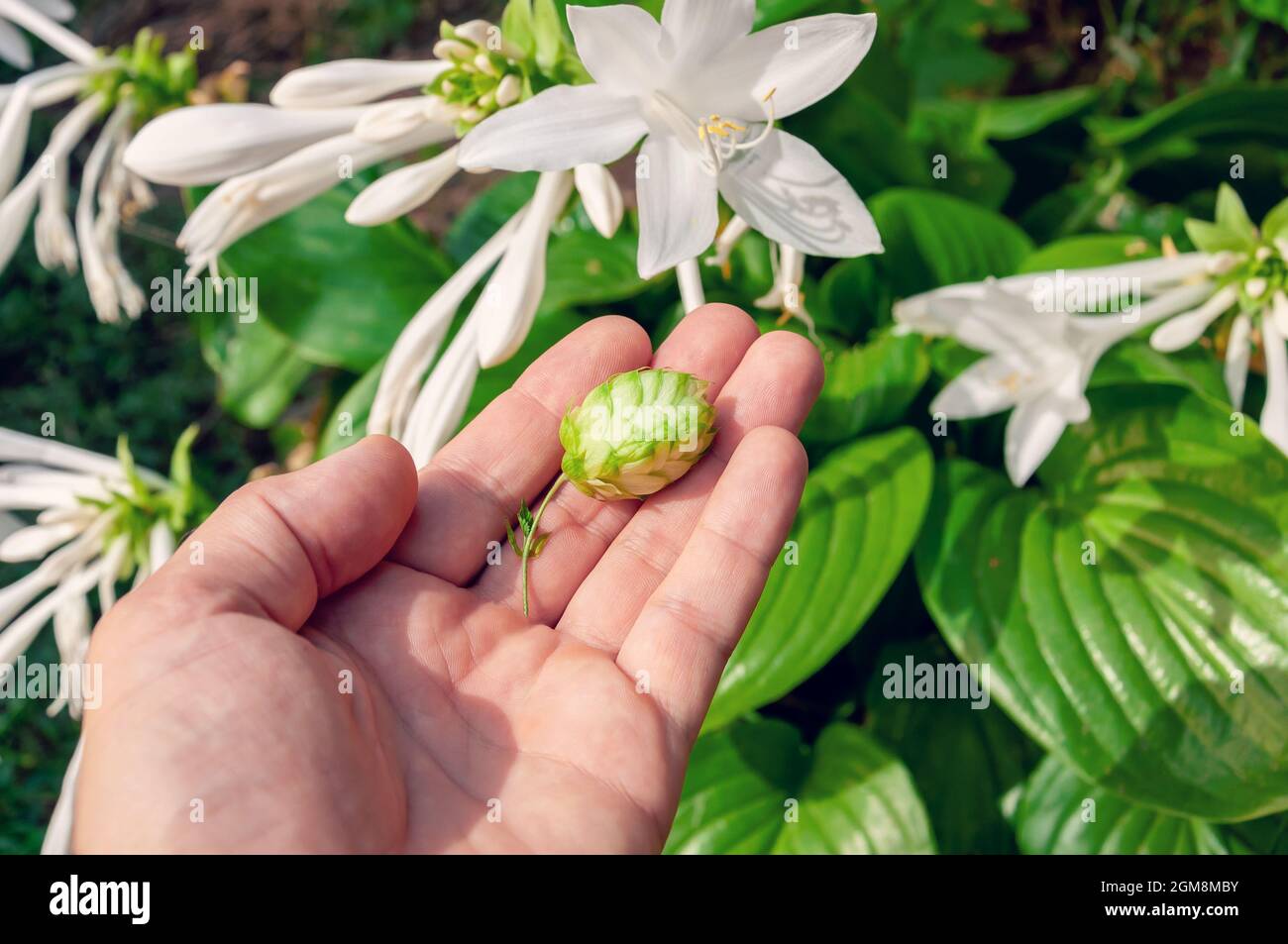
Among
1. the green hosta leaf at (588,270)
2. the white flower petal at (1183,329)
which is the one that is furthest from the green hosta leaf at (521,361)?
the white flower petal at (1183,329)

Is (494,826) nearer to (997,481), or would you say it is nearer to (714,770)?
(714,770)

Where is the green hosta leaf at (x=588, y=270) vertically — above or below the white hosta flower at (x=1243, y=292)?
below

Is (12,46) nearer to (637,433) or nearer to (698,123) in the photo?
(698,123)

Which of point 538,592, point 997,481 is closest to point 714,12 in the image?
point 538,592

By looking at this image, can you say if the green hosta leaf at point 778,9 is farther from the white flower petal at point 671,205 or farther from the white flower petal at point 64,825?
the white flower petal at point 64,825

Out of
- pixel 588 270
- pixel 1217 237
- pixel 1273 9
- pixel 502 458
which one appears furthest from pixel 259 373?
pixel 1273 9
